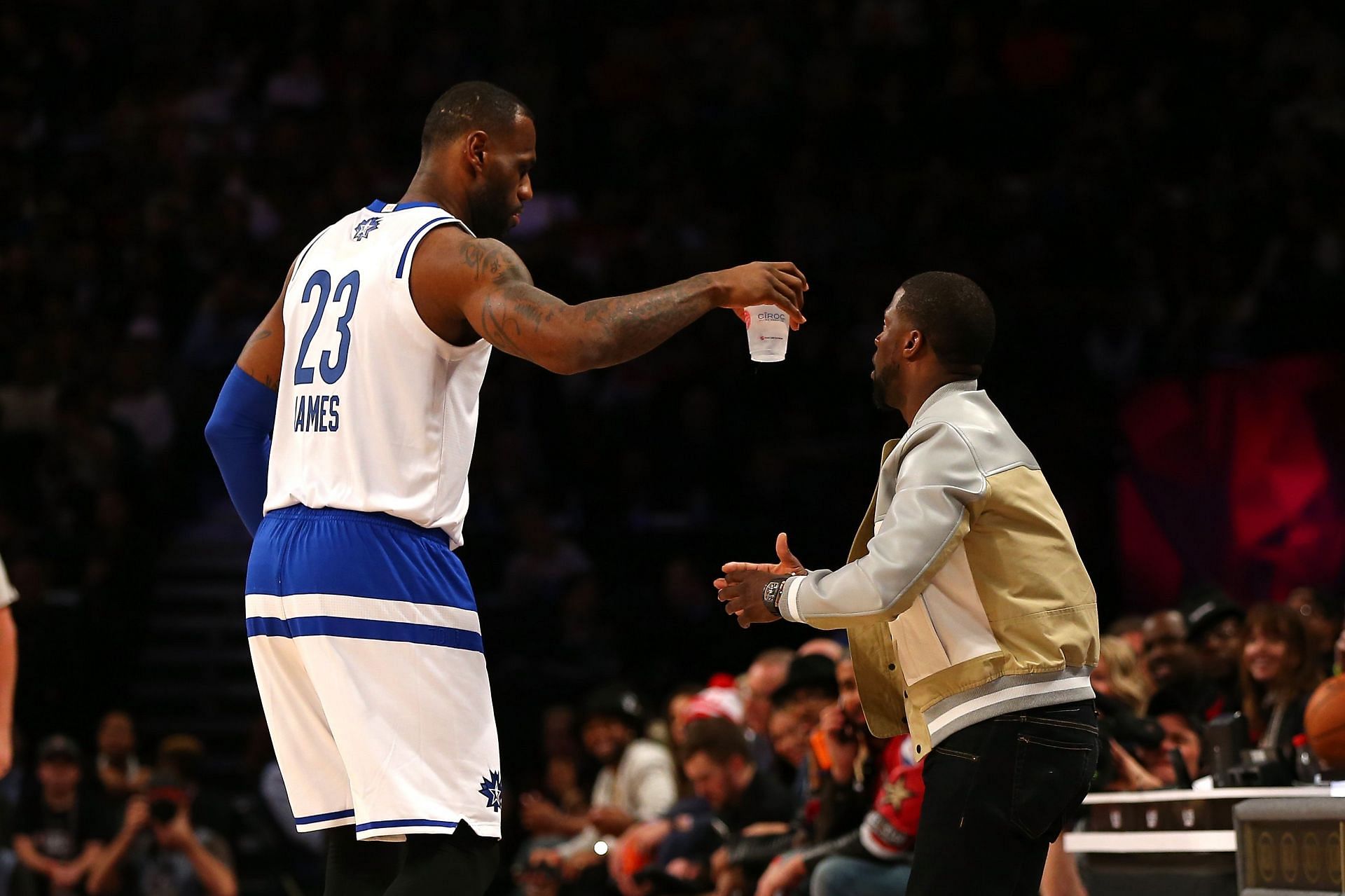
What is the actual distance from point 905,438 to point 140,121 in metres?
12.2

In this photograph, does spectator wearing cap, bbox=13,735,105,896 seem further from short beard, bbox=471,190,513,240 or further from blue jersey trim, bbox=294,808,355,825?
short beard, bbox=471,190,513,240

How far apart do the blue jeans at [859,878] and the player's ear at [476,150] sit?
367cm

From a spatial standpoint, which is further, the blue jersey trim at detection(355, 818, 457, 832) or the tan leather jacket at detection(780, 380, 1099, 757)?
the tan leather jacket at detection(780, 380, 1099, 757)

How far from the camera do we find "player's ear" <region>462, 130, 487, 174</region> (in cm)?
372

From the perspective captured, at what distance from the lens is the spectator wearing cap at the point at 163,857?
9883 millimetres

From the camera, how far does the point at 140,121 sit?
47.5 ft

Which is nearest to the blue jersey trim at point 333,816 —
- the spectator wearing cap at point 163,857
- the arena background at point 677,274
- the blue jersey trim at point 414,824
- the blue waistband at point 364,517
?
the blue jersey trim at point 414,824

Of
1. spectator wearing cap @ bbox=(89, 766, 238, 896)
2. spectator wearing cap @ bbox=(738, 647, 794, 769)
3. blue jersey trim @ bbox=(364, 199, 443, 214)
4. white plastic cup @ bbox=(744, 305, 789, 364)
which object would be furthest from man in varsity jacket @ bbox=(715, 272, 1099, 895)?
spectator wearing cap @ bbox=(89, 766, 238, 896)

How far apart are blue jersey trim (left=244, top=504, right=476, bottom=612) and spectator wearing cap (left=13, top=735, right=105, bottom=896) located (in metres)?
7.20

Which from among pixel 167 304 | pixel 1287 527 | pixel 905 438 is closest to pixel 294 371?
pixel 905 438

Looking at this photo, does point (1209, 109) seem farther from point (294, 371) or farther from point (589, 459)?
point (294, 371)

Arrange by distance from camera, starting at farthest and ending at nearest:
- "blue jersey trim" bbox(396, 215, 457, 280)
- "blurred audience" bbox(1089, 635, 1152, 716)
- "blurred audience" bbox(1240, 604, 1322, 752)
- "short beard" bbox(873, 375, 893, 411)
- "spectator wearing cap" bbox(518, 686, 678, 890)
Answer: "spectator wearing cap" bbox(518, 686, 678, 890) < "blurred audience" bbox(1089, 635, 1152, 716) < "blurred audience" bbox(1240, 604, 1322, 752) < "short beard" bbox(873, 375, 893, 411) < "blue jersey trim" bbox(396, 215, 457, 280)

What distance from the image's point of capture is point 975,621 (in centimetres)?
355

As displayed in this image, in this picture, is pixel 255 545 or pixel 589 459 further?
pixel 589 459
